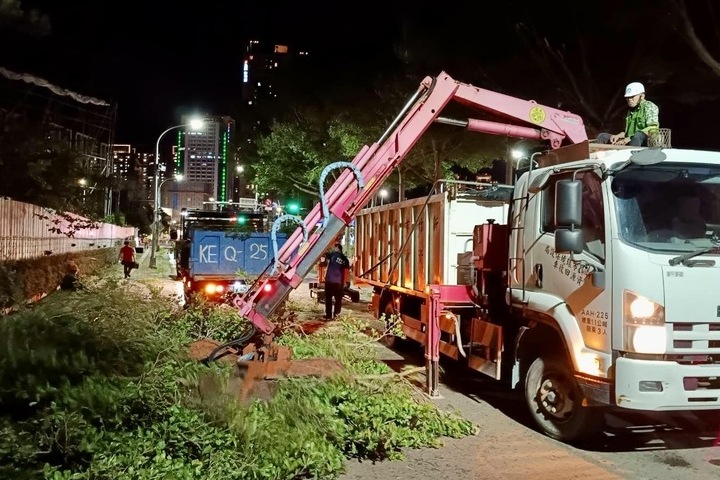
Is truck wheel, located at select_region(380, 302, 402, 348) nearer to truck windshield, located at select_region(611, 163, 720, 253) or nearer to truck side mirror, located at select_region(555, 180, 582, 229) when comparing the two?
truck side mirror, located at select_region(555, 180, 582, 229)

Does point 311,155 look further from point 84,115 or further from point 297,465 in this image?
point 297,465

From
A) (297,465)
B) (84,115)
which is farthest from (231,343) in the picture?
(84,115)

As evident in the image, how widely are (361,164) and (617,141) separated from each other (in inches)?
115

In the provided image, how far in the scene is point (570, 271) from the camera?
5914mm

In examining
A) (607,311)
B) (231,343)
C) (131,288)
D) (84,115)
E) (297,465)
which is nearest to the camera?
(297,465)

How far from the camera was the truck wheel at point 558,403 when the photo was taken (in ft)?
19.4

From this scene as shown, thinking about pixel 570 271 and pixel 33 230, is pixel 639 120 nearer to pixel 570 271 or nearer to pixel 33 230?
pixel 570 271

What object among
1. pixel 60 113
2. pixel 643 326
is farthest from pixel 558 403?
pixel 60 113

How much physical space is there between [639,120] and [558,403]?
3058 mm

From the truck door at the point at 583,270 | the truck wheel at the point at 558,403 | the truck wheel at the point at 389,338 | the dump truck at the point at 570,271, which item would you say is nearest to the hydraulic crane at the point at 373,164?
the dump truck at the point at 570,271

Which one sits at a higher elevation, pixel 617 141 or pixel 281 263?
pixel 617 141

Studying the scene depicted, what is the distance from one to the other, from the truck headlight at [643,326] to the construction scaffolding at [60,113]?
1563cm

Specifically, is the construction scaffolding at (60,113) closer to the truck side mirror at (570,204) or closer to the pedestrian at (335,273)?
the pedestrian at (335,273)

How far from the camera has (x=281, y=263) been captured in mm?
6840
